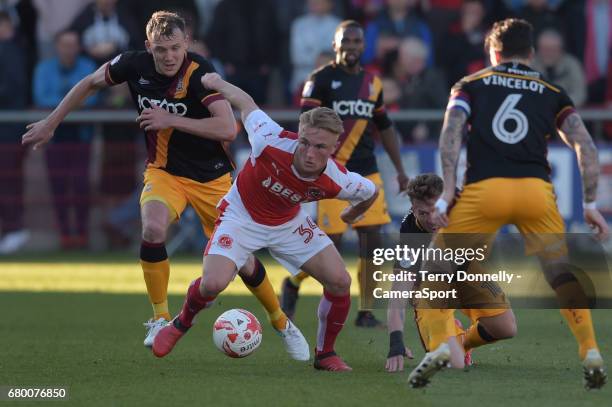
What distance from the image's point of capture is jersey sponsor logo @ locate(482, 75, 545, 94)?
8.16 m

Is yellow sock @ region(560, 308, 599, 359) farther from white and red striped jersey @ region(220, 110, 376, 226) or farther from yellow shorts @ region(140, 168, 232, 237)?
yellow shorts @ region(140, 168, 232, 237)

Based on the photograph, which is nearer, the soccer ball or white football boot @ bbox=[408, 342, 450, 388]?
white football boot @ bbox=[408, 342, 450, 388]

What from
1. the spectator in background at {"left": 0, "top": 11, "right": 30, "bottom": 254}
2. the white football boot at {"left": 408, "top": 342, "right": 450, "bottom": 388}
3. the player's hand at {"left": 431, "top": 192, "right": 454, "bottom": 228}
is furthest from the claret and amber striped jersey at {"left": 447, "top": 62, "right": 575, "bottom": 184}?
the spectator in background at {"left": 0, "top": 11, "right": 30, "bottom": 254}

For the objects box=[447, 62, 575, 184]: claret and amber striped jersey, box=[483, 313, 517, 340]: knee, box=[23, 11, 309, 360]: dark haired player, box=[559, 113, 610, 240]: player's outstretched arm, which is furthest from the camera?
box=[23, 11, 309, 360]: dark haired player

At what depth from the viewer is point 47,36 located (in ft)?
63.9

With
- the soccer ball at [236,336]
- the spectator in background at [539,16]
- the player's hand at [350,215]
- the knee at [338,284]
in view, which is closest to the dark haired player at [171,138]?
the soccer ball at [236,336]

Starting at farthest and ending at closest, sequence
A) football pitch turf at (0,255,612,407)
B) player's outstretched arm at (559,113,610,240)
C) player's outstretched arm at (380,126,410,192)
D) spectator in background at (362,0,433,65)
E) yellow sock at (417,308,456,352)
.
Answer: spectator in background at (362,0,433,65)
player's outstretched arm at (380,126,410,192)
yellow sock at (417,308,456,352)
player's outstretched arm at (559,113,610,240)
football pitch turf at (0,255,612,407)

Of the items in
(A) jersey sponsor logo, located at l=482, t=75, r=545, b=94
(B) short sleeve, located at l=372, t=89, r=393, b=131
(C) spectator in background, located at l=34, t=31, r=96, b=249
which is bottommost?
(C) spectator in background, located at l=34, t=31, r=96, b=249

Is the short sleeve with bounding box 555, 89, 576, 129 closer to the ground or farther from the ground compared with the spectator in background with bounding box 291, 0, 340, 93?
farther from the ground

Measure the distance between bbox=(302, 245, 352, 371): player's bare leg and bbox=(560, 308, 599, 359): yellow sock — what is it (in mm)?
1471

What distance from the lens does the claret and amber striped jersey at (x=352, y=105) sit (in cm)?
1151

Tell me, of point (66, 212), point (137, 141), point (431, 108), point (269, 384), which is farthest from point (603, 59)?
point (269, 384)

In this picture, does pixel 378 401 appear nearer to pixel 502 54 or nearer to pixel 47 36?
pixel 502 54

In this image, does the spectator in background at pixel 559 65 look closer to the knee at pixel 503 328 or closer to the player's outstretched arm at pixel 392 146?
the player's outstretched arm at pixel 392 146
